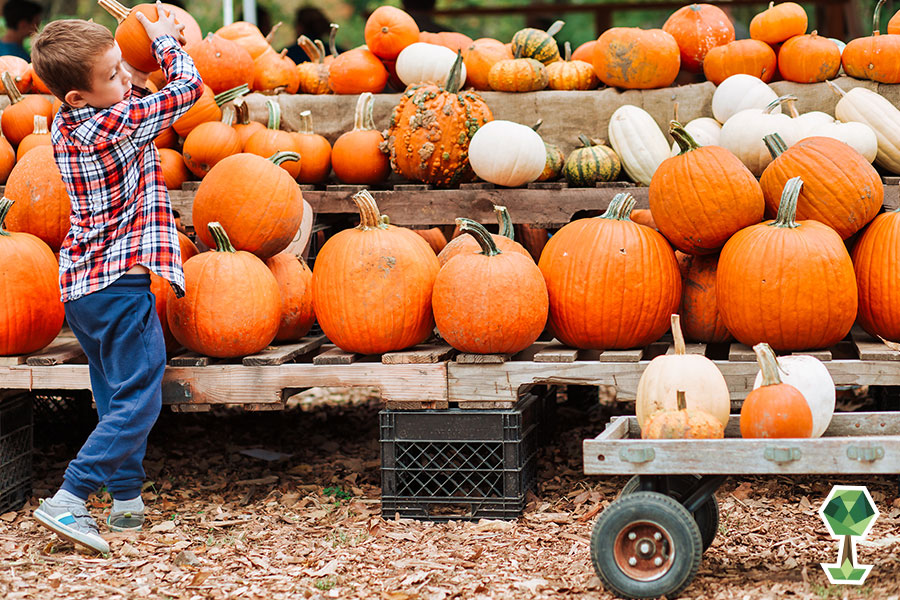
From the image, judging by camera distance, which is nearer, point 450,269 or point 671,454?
point 671,454

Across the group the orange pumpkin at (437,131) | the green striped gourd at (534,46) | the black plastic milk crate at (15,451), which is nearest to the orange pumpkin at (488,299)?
the orange pumpkin at (437,131)

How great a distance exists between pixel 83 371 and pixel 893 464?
2.70m

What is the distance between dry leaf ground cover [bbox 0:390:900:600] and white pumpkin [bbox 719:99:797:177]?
4.19ft

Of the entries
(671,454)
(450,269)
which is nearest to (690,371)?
(671,454)

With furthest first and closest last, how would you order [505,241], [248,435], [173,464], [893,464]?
[248,435], [173,464], [505,241], [893,464]

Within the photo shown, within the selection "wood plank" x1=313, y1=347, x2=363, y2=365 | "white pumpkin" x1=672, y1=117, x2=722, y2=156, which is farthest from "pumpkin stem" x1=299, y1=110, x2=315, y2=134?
"white pumpkin" x1=672, y1=117, x2=722, y2=156

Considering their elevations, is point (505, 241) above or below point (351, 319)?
above

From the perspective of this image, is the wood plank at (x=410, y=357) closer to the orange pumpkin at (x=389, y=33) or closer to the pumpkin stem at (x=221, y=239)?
the pumpkin stem at (x=221, y=239)

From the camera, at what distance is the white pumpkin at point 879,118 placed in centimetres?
414

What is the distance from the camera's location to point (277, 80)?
5059 mm

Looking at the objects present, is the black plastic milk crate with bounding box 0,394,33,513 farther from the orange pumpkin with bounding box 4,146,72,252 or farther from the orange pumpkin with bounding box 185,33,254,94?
the orange pumpkin with bounding box 185,33,254,94

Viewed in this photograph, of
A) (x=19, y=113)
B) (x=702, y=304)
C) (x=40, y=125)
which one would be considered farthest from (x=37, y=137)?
(x=702, y=304)

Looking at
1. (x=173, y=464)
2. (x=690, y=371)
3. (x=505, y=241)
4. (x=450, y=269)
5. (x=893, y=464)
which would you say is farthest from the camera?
(x=173, y=464)

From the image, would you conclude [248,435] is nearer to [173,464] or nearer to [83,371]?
[173,464]
